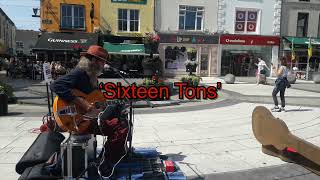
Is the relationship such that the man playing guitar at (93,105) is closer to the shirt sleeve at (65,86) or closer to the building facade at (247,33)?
the shirt sleeve at (65,86)

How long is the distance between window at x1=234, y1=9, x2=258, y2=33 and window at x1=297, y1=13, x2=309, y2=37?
4016mm

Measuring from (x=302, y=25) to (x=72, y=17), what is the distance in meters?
18.8

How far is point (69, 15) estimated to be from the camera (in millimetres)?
25422

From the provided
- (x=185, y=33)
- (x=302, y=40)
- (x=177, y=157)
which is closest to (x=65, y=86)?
(x=177, y=157)

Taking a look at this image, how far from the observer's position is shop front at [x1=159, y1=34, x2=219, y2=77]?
1062 inches

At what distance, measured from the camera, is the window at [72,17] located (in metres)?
25.3

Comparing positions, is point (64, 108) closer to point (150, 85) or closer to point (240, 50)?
point (150, 85)

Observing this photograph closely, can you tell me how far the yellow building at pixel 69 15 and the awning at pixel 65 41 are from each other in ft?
1.67

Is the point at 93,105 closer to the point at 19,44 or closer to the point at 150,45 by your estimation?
the point at 150,45

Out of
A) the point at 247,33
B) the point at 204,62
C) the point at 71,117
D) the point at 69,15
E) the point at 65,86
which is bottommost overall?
the point at 71,117

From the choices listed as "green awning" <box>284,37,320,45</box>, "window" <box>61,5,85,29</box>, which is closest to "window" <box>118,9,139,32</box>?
"window" <box>61,5,85,29</box>

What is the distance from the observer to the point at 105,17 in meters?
25.7

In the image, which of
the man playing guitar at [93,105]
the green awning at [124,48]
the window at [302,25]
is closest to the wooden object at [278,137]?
the man playing guitar at [93,105]
